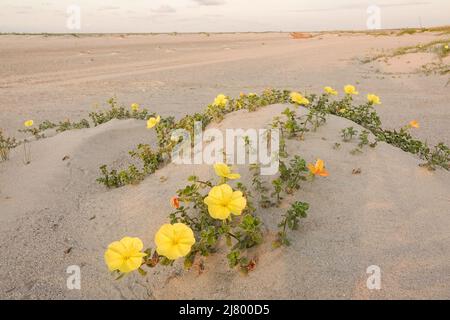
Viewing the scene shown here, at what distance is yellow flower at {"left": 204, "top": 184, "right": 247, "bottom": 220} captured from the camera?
2.08m

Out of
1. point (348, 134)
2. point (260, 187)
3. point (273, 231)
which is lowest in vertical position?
point (273, 231)

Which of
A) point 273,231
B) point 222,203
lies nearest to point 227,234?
point 222,203

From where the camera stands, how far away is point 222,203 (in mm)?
2109

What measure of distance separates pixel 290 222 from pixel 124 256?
944mm

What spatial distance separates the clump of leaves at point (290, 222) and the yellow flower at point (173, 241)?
0.54 m

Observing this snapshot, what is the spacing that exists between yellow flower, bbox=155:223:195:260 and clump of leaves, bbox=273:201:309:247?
54 cm

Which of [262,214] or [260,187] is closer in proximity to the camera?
[262,214]

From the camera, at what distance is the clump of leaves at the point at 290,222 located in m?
2.21

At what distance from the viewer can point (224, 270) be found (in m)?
2.14

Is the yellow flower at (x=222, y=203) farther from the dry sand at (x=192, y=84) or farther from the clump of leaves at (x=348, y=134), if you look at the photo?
the dry sand at (x=192, y=84)

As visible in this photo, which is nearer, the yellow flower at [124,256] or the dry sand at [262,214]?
the yellow flower at [124,256]

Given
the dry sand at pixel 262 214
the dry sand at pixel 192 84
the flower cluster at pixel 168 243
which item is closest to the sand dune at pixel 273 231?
the dry sand at pixel 262 214

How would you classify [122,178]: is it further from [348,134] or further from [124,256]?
[348,134]

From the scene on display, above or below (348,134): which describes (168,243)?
below
